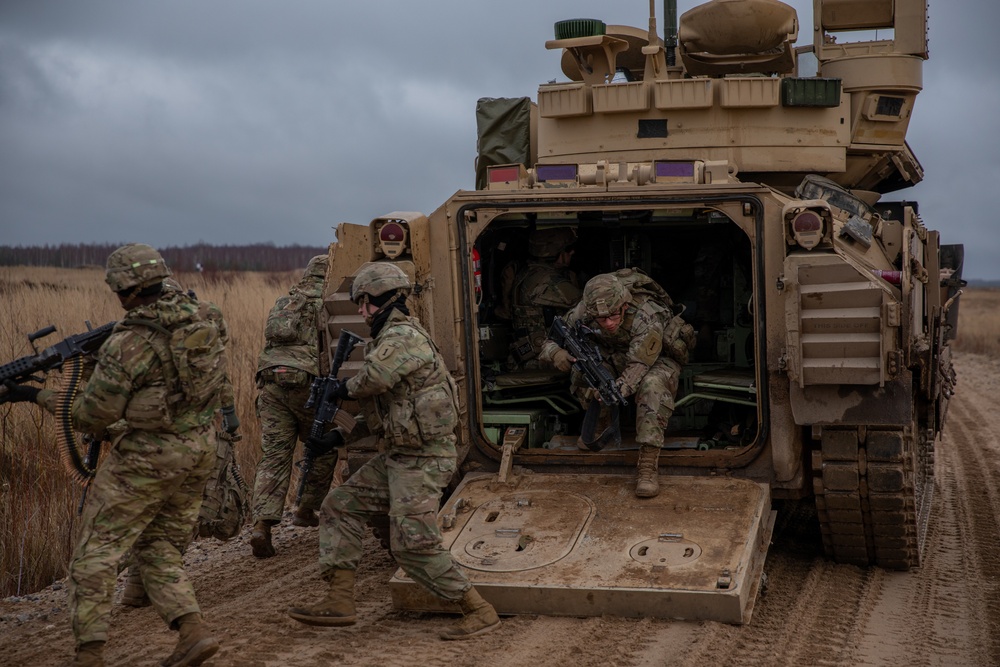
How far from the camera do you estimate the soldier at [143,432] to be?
5.02 m

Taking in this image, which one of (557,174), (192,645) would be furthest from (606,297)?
(192,645)

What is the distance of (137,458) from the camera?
514 centimetres

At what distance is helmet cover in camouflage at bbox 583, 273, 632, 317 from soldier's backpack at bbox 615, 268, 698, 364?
195 mm

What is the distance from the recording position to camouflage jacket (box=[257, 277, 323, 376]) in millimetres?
7816

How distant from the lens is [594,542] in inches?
249

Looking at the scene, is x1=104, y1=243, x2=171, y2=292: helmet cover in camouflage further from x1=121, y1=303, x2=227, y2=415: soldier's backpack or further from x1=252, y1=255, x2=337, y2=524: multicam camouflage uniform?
x1=252, y1=255, x2=337, y2=524: multicam camouflage uniform

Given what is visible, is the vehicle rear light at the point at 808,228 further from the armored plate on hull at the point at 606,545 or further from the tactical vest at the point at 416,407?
the tactical vest at the point at 416,407

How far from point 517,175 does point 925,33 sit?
13.1 feet

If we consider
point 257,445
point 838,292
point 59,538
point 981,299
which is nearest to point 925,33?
point 838,292

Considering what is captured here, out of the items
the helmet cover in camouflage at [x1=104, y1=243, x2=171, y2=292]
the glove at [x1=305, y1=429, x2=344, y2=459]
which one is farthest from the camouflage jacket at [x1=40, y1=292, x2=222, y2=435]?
the glove at [x1=305, y1=429, x2=344, y2=459]

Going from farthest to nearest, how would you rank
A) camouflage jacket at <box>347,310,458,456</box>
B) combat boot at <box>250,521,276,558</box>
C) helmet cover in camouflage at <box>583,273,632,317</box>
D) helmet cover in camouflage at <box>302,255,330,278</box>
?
helmet cover in camouflage at <box>302,255,330,278</box>
combat boot at <box>250,521,276,558</box>
helmet cover in camouflage at <box>583,273,632,317</box>
camouflage jacket at <box>347,310,458,456</box>

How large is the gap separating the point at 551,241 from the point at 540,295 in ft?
1.38

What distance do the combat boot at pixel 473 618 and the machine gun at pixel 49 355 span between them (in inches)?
84.3

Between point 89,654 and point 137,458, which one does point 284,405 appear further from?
point 89,654
